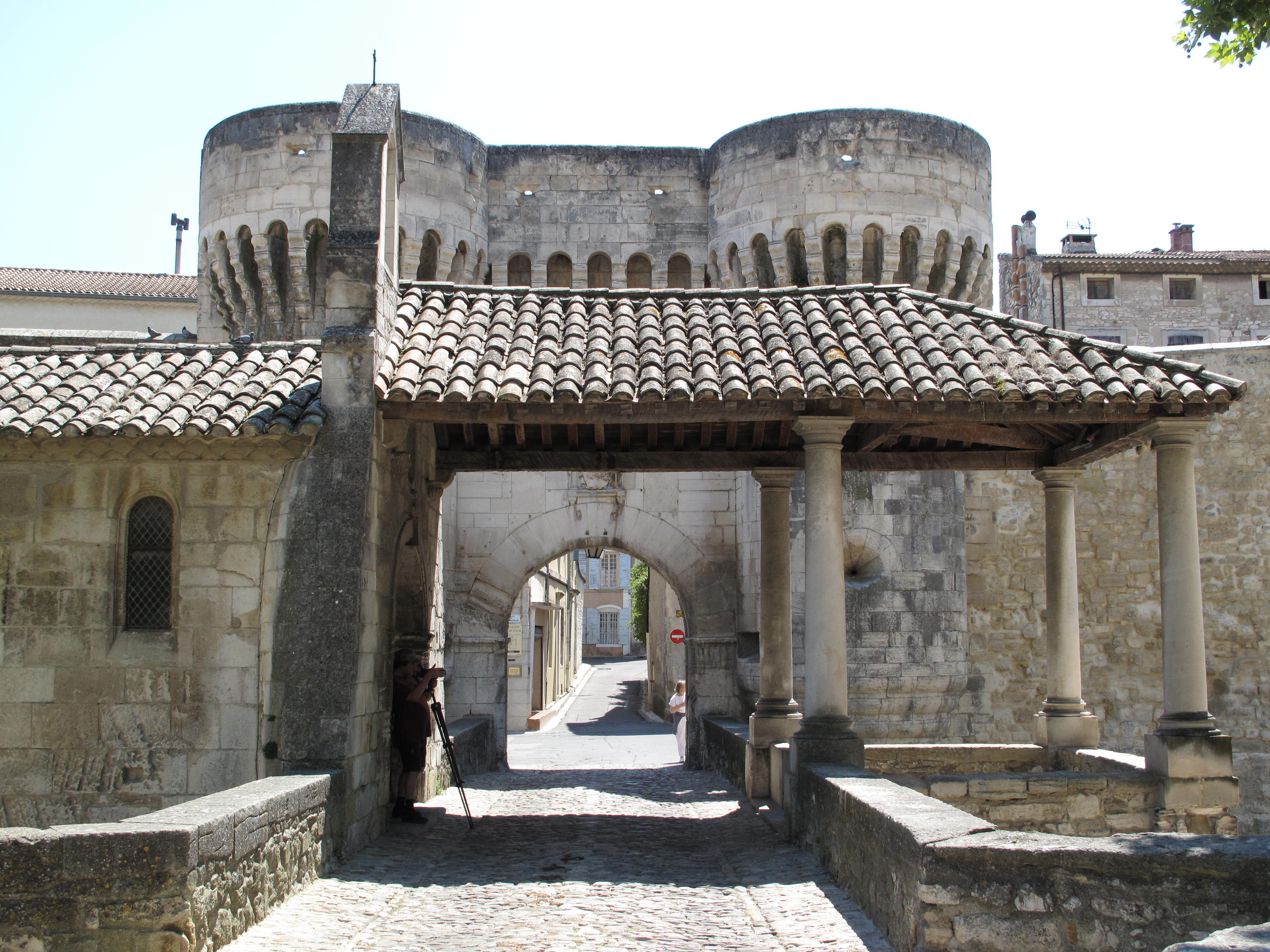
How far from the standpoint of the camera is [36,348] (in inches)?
410

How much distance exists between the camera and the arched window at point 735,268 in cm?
1680

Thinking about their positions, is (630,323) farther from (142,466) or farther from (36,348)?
(36,348)

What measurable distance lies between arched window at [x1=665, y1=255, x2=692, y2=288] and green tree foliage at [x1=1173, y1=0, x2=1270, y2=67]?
31.3ft

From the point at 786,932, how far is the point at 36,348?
8.27 metres

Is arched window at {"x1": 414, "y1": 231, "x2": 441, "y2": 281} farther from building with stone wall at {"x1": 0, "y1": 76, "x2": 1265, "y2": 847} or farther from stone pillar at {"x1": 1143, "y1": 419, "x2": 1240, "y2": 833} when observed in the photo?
stone pillar at {"x1": 1143, "y1": 419, "x2": 1240, "y2": 833}

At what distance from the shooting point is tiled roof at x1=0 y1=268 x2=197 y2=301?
114ft

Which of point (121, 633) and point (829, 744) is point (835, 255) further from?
point (121, 633)

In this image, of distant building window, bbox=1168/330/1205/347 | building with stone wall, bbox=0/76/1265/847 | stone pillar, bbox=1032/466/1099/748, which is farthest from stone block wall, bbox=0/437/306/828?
distant building window, bbox=1168/330/1205/347

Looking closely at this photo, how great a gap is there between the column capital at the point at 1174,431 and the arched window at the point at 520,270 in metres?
10.5

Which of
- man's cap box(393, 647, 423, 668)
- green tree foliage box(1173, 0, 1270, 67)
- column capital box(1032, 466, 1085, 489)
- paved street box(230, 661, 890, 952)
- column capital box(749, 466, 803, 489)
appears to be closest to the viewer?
paved street box(230, 661, 890, 952)

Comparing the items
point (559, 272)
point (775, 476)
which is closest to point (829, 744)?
point (775, 476)

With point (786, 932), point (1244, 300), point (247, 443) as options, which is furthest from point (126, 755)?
point (1244, 300)

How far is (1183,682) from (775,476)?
13.8ft

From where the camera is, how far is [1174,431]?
9172mm
